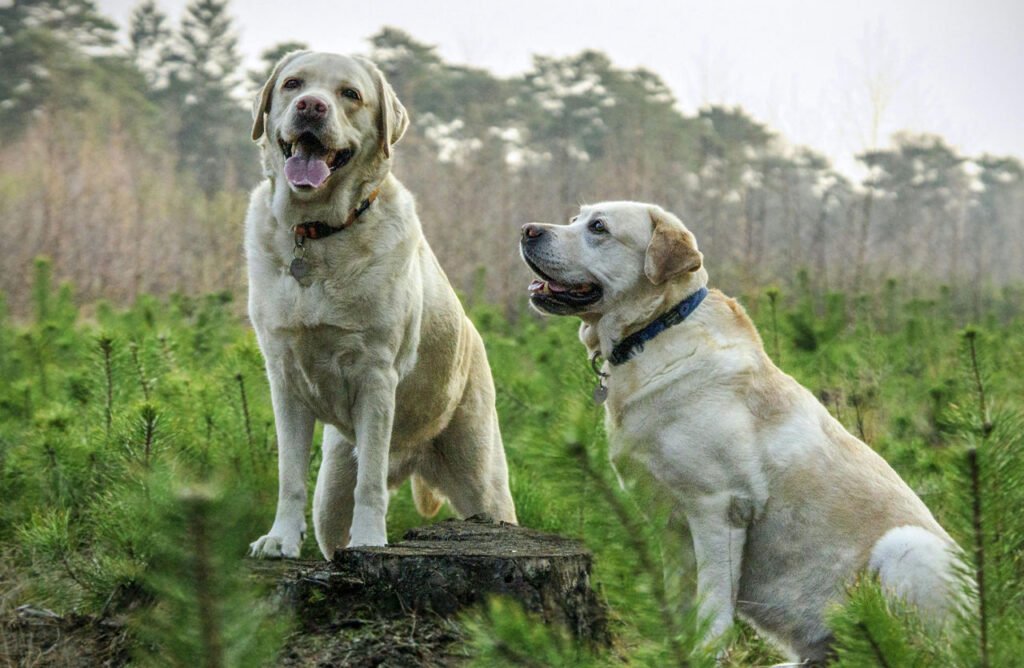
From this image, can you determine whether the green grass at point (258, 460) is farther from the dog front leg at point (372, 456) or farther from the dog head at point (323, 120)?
the dog head at point (323, 120)

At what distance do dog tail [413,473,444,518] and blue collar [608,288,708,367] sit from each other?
1.26m

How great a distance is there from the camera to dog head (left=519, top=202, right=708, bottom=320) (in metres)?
3.60

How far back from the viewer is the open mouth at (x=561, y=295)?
12.1ft

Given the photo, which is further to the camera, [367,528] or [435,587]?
[367,528]

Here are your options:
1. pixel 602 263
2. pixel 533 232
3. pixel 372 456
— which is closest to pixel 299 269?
pixel 372 456

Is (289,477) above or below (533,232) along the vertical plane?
below

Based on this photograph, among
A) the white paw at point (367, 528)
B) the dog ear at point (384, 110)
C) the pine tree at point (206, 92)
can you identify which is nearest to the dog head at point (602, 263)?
the dog ear at point (384, 110)

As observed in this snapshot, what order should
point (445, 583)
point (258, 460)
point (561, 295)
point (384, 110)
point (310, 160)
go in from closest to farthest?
1. point (445, 583)
2. point (310, 160)
3. point (561, 295)
4. point (384, 110)
5. point (258, 460)

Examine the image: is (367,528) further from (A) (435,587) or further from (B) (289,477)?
(A) (435,587)

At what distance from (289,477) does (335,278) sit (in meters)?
0.70

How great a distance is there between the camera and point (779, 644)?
3.32 metres

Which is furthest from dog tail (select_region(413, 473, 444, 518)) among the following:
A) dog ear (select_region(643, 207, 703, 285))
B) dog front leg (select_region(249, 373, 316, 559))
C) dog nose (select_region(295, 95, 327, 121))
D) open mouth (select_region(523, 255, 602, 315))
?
dog nose (select_region(295, 95, 327, 121))

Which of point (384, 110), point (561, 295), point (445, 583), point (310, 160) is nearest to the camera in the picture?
point (445, 583)

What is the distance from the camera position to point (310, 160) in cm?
357
